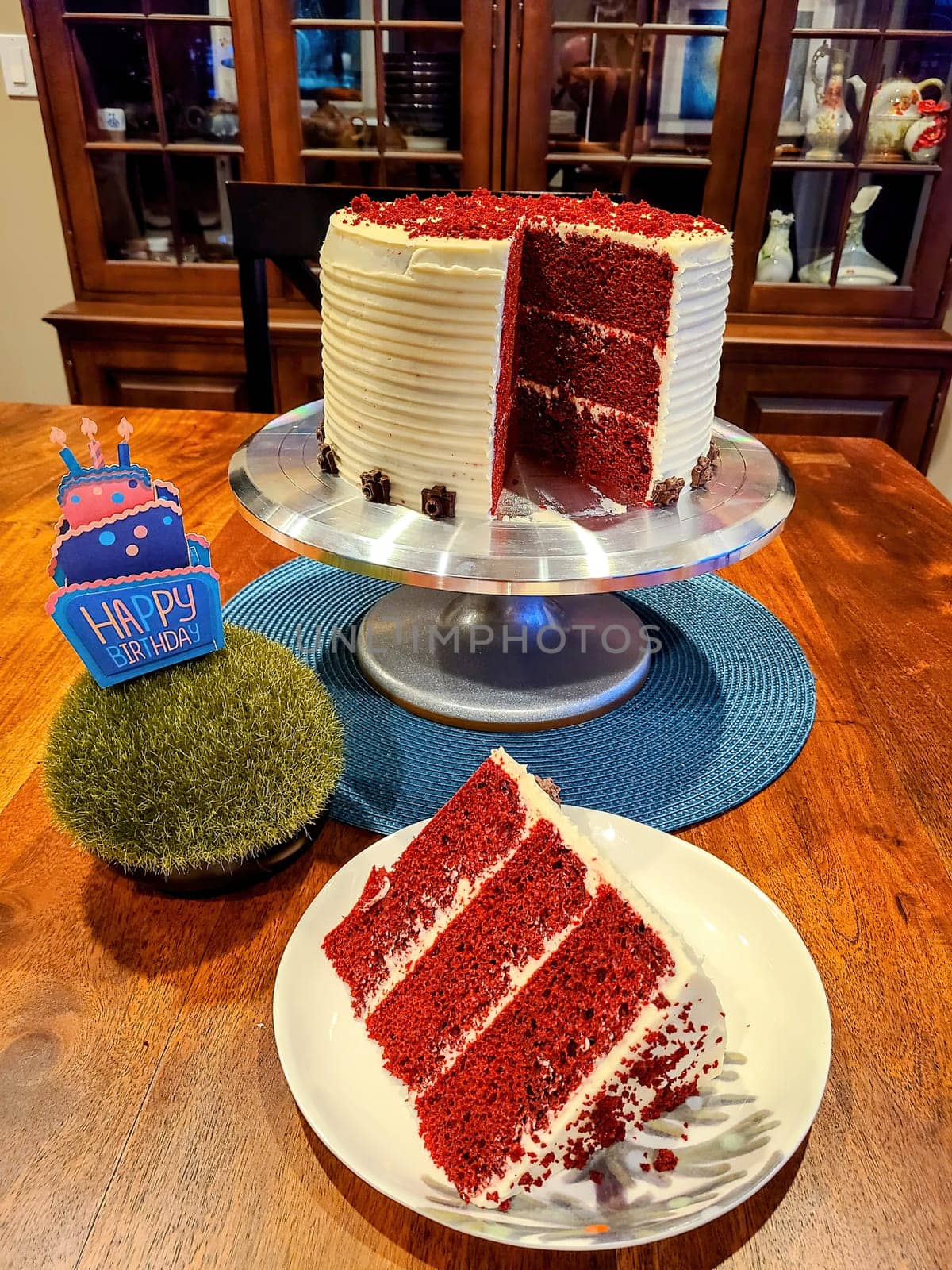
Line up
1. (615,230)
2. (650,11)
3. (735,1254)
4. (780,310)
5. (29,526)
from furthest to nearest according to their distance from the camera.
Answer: (780,310) < (650,11) < (29,526) < (615,230) < (735,1254)

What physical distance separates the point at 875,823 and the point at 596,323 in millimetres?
845

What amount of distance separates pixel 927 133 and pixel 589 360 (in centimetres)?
230

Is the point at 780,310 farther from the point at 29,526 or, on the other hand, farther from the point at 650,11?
the point at 29,526

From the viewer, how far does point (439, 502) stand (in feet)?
4.08

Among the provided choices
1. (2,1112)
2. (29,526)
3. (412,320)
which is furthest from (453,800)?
(29,526)

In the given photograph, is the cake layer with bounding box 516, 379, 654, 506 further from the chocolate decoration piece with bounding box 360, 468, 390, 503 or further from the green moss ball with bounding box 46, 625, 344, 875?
the green moss ball with bounding box 46, 625, 344, 875

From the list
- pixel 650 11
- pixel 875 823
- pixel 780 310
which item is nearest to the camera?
pixel 875 823

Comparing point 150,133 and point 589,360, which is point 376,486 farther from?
point 150,133

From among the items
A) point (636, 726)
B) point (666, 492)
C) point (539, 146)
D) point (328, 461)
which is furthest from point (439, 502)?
point (539, 146)

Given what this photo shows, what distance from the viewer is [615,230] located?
1325 millimetres

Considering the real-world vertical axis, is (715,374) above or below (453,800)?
above

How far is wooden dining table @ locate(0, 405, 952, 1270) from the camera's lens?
71 cm

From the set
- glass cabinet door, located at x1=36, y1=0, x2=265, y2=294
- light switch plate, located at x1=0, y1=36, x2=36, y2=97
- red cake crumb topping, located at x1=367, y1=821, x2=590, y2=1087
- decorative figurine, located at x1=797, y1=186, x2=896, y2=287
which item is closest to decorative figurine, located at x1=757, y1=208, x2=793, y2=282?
A: decorative figurine, located at x1=797, y1=186, x2=896, y2=287

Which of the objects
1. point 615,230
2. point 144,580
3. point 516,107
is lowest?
point 144,580
